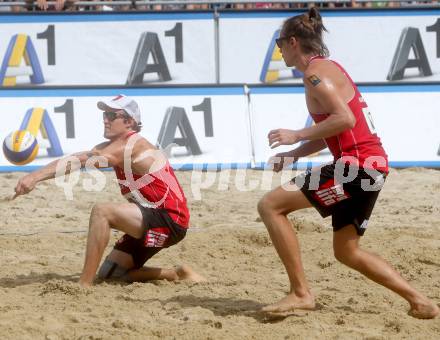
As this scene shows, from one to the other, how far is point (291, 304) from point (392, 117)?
6221mm

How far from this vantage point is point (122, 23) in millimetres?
11453

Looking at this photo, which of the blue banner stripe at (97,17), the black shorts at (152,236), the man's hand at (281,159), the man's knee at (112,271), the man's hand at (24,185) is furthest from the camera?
the blue banner stripe at (97,17)

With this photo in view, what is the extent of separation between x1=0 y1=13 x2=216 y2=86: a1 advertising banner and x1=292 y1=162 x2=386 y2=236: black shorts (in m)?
6.31

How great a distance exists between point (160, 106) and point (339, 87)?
5.93 metres

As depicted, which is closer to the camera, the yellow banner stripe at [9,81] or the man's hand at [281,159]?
the man's hand at [281,159]

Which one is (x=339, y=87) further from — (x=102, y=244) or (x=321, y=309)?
(x=102, y=244)

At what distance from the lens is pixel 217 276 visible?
6914 millimetres

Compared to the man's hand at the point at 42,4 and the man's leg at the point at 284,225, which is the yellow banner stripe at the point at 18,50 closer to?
the man's hand at the point at 42,4

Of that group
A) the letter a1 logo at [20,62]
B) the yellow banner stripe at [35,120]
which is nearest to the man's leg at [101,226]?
the yellow banner stripe at [35,120]

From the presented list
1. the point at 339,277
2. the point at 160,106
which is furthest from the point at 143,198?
the point at 160,106

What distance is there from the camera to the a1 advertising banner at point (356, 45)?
37.8 feet

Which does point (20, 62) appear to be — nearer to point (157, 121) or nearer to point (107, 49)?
point (107, 49)

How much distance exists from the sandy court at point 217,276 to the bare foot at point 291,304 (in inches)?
2.6

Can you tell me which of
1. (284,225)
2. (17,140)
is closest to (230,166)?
(17,140)
